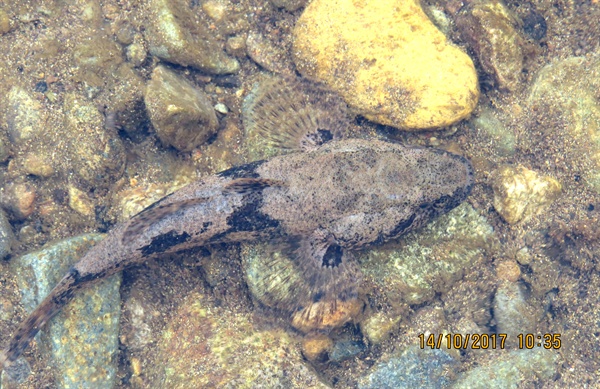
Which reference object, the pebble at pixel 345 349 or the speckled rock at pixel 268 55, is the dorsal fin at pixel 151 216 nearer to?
the speckled rock at pixel 268 55

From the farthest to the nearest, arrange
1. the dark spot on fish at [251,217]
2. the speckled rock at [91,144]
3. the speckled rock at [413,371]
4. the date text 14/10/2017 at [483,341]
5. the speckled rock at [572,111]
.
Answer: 1. the speckled rock at [91,144]
2. the speckled rock at [572,111]
3. the date text 14/10/2017 at [483,341]
4. the speckled rock at [413,371]
5. the dark spot on fish at [251,217]

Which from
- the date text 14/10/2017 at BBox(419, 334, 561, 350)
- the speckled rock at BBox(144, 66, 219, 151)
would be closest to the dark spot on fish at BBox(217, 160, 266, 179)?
the speckled rock at BBox(144, 66, 219, 151)

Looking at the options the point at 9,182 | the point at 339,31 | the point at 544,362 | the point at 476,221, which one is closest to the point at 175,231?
the point at 9,182

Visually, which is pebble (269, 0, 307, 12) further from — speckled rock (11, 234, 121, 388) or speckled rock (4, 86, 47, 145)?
speckled rock (11, 234, 121, 388)

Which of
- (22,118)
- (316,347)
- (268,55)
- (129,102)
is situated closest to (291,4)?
(268,55)

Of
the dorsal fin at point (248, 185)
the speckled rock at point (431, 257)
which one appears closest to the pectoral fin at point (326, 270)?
the speckled rock at point (431, 257)

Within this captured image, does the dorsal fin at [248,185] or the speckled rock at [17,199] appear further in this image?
the speckled rock at [17,199]

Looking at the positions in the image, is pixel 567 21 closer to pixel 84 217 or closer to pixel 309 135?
pixel 309 135
